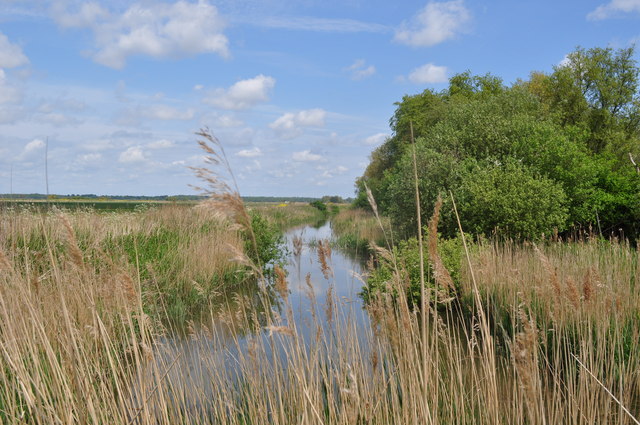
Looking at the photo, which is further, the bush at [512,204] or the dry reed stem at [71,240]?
the bush at [512,204]

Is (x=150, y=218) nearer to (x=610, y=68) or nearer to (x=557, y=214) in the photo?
(x=557, y=214)

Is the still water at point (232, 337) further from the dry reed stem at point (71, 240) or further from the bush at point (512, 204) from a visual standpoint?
the bush at point (512, 204)

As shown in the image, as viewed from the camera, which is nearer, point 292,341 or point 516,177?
point 292,341

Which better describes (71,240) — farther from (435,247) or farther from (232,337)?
(232,337)

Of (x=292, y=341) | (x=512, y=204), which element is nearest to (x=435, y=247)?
(x=292, y=341)

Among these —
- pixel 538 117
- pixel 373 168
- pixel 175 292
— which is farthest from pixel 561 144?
pixel 373 168

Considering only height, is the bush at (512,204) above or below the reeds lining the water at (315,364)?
above

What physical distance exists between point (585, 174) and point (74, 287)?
15.7m

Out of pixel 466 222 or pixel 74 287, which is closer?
pixel 74 287

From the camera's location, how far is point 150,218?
46.8 ft

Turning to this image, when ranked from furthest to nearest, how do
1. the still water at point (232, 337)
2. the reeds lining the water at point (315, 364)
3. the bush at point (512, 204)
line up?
the bush at point (512, 204) → the still water at point (232, 337) → the reeds lining the water at point (315, 364)

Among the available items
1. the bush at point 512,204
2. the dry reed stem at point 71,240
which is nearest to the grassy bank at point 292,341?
the dry reed stem at point 71,240

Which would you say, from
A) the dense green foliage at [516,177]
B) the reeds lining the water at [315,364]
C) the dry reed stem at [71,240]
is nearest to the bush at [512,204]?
the dense green foliage at [516,177]

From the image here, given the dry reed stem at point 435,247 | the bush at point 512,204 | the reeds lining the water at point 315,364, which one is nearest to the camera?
the dry reed stem at point 435,247
